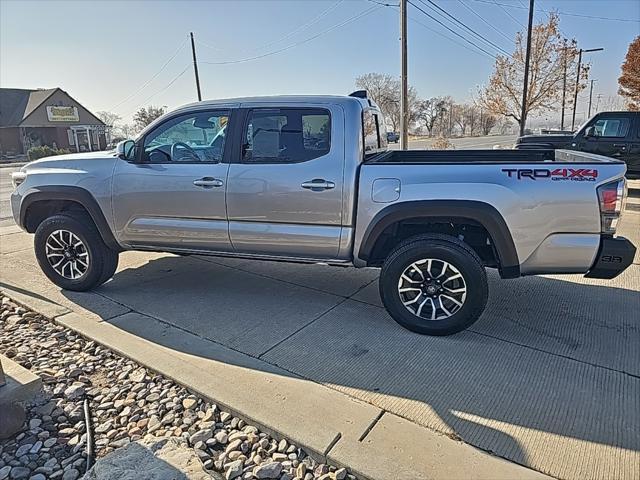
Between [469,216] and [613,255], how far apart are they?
103cm

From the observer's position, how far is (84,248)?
4.47 m

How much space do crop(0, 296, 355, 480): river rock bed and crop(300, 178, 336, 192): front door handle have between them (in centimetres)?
180

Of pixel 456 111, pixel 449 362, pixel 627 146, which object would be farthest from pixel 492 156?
pixel 456 111

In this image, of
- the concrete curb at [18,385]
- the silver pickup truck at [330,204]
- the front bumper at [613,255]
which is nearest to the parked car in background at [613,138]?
the silver pickup truck at [330,204]

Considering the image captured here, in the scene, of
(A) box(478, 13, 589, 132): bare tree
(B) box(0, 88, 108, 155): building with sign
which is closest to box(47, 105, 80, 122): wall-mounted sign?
(B) box(0, 88, 108, 155): building with sign

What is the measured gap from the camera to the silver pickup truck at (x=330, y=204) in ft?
10.6

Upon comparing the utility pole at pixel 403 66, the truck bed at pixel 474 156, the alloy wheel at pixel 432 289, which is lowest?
the alloy wheel at pixel 432 289

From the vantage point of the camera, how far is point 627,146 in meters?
10.4

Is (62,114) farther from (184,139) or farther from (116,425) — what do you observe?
(116,425)

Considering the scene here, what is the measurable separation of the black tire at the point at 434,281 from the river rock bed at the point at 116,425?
60.2 inches

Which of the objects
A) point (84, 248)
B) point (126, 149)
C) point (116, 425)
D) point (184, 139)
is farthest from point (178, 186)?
point (116, 425)

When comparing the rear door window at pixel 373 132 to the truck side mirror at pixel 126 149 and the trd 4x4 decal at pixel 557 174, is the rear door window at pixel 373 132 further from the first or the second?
the truck side mirror at pixel 126 149

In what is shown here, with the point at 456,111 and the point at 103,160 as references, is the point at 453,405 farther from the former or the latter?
the point at 456,111

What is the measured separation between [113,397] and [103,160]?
245cm
